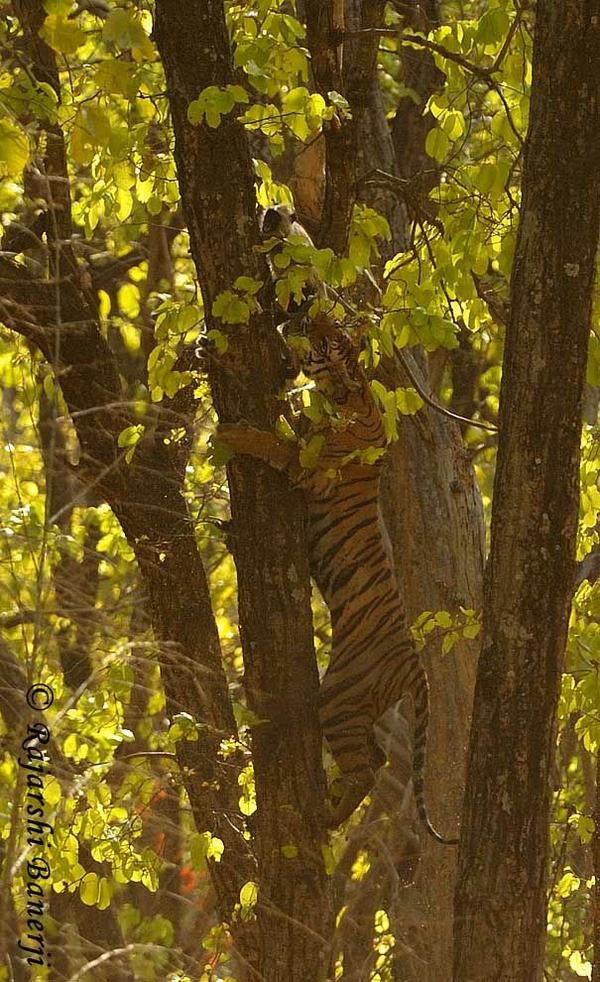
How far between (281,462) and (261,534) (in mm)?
267

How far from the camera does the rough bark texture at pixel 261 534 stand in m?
4.39

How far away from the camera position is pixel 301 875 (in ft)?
14.8

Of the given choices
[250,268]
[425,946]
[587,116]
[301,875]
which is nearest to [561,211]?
[587,116]

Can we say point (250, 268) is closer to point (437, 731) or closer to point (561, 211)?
point (561, 211)

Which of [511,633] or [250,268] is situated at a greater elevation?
[250,268]

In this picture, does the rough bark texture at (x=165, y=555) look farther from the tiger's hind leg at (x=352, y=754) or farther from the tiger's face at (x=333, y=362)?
the tiger's face at (x=333, y=362)

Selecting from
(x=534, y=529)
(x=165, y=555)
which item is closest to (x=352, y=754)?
(x=165, y=555)

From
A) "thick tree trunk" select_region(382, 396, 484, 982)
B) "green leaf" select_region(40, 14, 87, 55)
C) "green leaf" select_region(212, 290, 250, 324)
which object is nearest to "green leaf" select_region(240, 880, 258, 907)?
"green leaf" select_region(212, 290, 250, 324)

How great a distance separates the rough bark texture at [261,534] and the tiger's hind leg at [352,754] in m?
0.61

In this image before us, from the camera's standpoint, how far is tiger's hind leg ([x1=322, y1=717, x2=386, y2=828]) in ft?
17.0

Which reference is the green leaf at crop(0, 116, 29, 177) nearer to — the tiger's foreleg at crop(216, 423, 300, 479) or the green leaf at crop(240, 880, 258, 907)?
the tiger's foreleg at crop(216, 423, 300, 479)

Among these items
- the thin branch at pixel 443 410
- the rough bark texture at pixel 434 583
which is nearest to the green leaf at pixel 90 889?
the rough bark texture at pixel 434 583

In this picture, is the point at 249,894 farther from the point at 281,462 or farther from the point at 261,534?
the point at 281,462

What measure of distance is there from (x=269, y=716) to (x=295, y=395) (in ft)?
3.81
